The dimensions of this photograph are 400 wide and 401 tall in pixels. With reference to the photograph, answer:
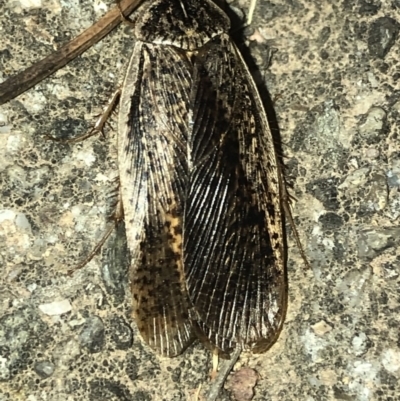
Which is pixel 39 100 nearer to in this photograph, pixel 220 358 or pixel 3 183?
pixel 3 183

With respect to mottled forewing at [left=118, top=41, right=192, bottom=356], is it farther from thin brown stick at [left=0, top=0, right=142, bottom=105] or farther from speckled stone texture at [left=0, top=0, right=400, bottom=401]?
thin brown stick at [left=0, top=0, right=142, bottom=105]

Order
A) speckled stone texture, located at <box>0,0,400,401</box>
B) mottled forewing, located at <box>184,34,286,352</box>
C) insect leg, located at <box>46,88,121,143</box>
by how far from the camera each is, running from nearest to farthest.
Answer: mottled forewing, located at <box>184,34,286,352</box>, speckled stone texture, located at <box>0,0,400,401</box>, insect leg, located at <box>46,88,121,143</box>

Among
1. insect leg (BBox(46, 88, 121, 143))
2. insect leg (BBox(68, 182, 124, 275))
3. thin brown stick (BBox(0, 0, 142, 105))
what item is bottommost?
insect leg (BBox(68, 182, 124, 275))

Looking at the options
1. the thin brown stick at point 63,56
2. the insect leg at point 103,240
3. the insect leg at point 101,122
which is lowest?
the insect leg at point 103,240

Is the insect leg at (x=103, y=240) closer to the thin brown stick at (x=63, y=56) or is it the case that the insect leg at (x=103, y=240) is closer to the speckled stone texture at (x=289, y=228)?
the speckled stone texture at (x=289, y=228)

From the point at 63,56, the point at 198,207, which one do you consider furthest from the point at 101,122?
the point at 198,207

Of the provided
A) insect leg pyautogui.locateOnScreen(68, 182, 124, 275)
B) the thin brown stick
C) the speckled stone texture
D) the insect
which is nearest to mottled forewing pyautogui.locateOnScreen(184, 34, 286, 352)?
the insect

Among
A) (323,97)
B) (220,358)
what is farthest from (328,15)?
(220,358)

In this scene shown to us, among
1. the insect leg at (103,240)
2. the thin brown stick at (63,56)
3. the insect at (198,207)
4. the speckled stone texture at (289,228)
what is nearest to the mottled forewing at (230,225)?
the insect at (198,207)
